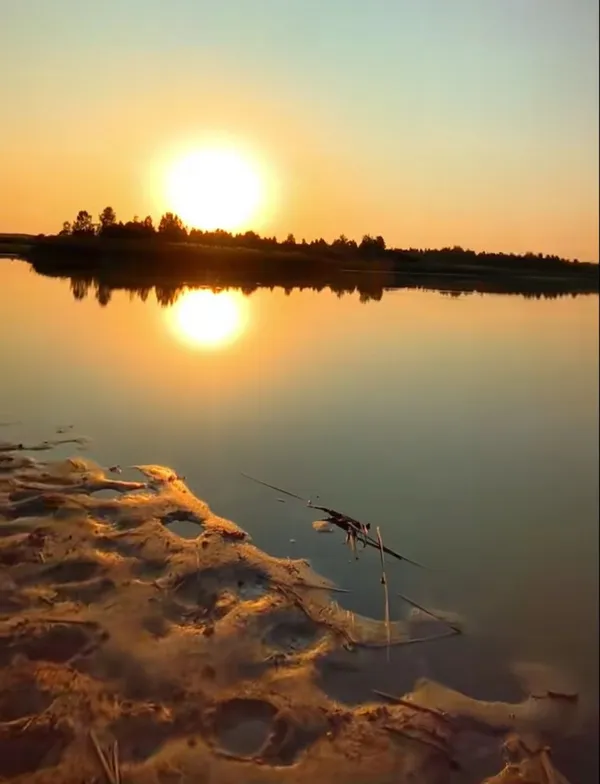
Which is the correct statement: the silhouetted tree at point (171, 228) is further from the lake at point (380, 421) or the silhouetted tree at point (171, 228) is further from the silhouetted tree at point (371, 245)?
the silhouetted tree at point (371, 245)

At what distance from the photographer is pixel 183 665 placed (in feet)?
3.06

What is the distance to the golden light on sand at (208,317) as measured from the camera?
1.20 m

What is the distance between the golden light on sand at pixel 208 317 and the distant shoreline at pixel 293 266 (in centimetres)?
2

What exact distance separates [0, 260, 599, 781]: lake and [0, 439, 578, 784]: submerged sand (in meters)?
0.05

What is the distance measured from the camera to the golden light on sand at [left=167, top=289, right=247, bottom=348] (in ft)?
3.92

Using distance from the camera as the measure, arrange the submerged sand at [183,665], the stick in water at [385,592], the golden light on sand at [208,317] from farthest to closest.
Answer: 1. the golden light on sand at [208,317]
2. the stick in water at [385,592]
3. the submerged sand at [183,665]

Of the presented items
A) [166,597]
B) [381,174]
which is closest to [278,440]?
[166,597]

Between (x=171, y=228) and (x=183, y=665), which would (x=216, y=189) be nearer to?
(x=171, y=228)

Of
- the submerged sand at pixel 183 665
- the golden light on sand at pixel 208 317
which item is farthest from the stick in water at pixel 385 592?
the golden light on sand at pixel 208 317

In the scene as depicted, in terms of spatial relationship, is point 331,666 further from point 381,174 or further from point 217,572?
point 381,174

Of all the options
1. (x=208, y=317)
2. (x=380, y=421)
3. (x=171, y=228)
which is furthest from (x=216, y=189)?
(x=380, y=421)

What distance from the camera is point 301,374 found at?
128 cm

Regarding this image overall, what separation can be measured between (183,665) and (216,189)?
745mm

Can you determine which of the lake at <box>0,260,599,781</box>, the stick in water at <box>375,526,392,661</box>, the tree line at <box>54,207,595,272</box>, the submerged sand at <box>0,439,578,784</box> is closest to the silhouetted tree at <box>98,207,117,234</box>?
the tree line at <box>54,207,595,272</box>
